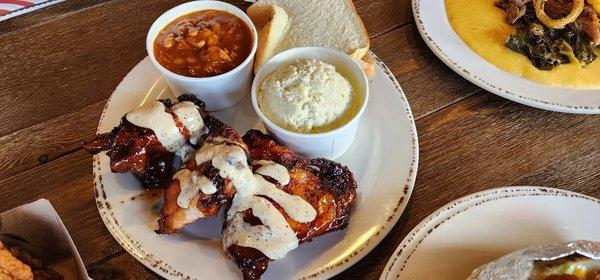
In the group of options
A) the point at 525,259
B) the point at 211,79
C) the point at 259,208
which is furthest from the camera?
the point at 211,79

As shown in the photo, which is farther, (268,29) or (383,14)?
(383,14)

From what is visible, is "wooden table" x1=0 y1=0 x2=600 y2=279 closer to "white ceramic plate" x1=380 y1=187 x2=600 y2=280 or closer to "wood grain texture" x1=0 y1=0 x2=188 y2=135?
"wood grain texture" x1=0 y1=0 x2=188 y2=135

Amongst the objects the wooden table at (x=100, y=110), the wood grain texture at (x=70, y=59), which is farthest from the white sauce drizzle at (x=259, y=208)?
the wood grain texture at (x=70, y=59)

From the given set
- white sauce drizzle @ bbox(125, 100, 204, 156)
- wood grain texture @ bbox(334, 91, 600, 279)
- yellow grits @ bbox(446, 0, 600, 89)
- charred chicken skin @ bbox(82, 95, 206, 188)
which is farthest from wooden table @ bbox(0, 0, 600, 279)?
white sauce drizzle @ bbox(125, 100, 204, 156)

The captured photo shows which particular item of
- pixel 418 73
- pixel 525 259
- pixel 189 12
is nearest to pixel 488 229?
pixel 525 259


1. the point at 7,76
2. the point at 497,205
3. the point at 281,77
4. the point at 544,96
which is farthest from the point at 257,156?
the point at 7,76

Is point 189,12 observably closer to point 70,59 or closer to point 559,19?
point 70,59

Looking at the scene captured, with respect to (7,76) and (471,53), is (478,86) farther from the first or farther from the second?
(7,76)
